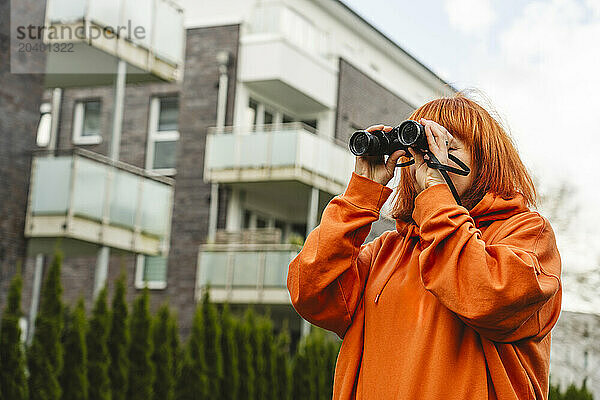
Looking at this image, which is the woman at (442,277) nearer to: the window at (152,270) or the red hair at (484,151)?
the red hair at (484,151)

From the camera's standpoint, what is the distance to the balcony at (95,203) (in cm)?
1349

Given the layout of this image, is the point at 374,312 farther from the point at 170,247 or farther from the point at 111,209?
the point at 170,247

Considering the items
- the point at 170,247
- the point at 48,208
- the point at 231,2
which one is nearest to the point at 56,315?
the point at 48,208

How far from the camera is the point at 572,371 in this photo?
15.9 m

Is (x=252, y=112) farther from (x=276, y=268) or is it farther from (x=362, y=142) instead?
(x=362, y=142)

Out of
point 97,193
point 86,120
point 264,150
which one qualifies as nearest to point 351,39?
point 264,150

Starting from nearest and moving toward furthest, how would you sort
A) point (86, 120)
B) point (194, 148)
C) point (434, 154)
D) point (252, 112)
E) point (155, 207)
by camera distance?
point (434, 154) < point (155, 207) < point (194, 148) < point (252, 112) < point (86, 120)

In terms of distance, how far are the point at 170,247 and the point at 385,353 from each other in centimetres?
1851

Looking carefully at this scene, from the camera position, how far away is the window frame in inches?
859

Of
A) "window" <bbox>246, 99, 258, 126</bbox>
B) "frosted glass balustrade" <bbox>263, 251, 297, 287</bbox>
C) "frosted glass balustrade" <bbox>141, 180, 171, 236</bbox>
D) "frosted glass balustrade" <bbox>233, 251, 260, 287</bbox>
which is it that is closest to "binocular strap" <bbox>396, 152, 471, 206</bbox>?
"frosted glass balustrade" <bbox>141, 180, 171, 236</bbox>

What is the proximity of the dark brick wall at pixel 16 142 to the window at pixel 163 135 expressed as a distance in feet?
24.5

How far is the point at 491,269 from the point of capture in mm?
2361

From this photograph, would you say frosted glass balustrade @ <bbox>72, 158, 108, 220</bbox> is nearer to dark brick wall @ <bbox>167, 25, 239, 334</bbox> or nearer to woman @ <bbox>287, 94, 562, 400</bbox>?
dark brick wall @ <bbox>167, 25, 239, 334</bbox>

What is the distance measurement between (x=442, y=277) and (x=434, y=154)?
33 cm
